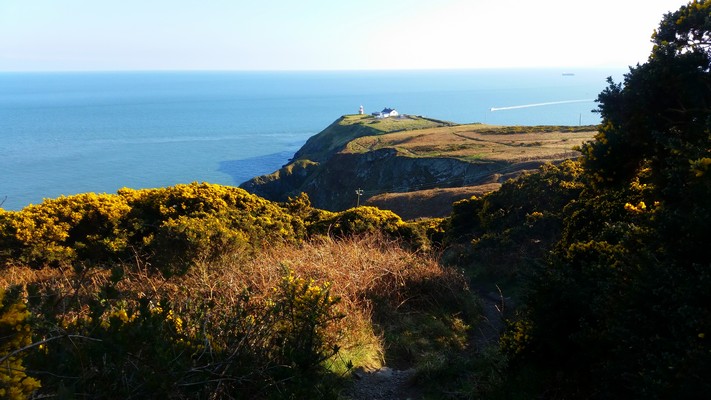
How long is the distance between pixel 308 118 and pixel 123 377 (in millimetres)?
145414

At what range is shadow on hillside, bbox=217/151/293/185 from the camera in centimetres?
7194

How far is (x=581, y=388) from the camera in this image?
14.2ft

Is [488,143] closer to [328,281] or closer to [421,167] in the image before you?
[421,167]

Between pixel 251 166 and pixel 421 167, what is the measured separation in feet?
129

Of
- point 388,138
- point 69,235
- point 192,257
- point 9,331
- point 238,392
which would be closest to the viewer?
point 9,331

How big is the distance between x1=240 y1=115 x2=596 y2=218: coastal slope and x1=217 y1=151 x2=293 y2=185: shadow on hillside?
295 inches

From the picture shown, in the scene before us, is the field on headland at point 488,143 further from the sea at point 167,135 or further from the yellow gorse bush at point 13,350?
the yellow gorse bush at point 13,350

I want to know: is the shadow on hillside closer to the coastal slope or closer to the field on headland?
the coastal slope

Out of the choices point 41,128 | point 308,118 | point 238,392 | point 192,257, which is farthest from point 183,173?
point 308,118

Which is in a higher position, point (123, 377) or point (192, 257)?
point (123, 377)

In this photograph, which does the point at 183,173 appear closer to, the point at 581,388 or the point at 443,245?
the point at 443,245

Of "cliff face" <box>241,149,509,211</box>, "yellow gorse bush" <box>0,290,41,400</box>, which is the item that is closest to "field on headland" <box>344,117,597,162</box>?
"cliff face" <box>241,149,509,211</box>

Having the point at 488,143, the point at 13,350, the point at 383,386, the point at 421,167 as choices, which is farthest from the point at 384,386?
the point at 488,143

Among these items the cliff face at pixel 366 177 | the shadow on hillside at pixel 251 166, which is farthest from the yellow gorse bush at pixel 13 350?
the shadow on hillside at pixel 251 166
